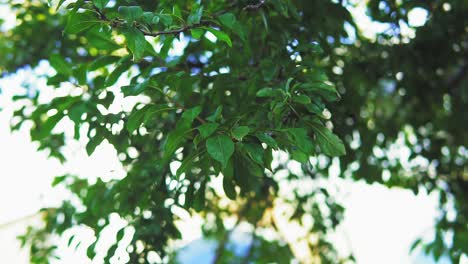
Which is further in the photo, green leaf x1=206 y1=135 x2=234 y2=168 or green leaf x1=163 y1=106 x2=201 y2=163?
green leaf x1=163 y1=106 x2=201 y2=163

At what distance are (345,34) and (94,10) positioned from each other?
1.29 meters

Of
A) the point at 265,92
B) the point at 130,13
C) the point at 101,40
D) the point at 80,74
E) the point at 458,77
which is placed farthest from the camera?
the point at 458,77

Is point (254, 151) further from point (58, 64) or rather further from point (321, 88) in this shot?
point (58, 64)

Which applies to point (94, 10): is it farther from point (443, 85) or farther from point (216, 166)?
point (443, 85)

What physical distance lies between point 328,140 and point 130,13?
0.68 m

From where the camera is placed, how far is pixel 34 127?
95.1 inches

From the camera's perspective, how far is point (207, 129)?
119 cm

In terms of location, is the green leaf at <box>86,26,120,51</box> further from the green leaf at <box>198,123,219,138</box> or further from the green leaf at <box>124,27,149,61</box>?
the green leaf at <box>198,123,219,138</box>

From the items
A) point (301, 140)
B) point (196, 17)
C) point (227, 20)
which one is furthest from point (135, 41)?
point (301, 140)

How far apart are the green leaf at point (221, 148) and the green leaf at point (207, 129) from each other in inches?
0.8

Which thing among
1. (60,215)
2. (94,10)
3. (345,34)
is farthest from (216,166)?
(60,215)

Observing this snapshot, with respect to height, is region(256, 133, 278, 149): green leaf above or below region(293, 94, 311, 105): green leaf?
below

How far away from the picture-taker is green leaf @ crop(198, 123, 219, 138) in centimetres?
117

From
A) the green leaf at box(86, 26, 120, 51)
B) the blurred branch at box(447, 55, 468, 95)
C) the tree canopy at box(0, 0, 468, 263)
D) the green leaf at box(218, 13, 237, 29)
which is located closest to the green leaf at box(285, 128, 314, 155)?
the tree canopy at box(0, 0, 468, 263)
